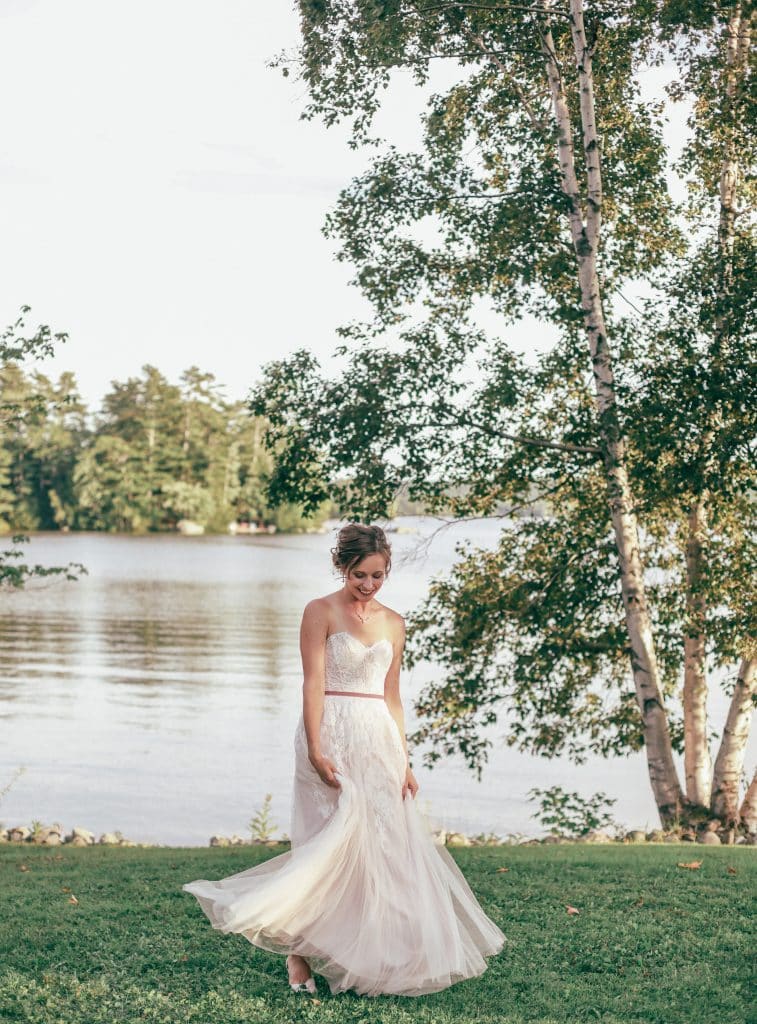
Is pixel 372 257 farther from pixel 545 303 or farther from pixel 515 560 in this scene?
pixel 515 560

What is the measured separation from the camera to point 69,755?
850 inches

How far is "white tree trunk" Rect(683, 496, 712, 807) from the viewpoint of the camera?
46.9ft

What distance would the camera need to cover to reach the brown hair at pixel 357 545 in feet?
18.5

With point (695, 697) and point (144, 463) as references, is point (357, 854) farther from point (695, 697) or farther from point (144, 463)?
point (144, 463)

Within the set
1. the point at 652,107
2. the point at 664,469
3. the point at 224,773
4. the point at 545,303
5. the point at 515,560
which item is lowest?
the point at 224,773

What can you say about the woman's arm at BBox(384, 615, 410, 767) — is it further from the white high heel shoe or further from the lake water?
the lake water

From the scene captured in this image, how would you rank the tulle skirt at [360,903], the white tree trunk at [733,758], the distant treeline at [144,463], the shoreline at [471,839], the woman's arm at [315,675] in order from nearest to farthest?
1. the tulle skirt at [360,903]
2. the woman's arm at [315,675]
3. the shoreline at [471,839]
4. the white tree trunk at [733,758]
5. the distant treeline at [144,463]

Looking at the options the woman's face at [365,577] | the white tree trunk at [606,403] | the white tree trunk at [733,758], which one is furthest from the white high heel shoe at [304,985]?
the white tree trunk at [733,758]

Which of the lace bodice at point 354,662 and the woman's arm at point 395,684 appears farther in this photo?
the woman's arm at point 395,684

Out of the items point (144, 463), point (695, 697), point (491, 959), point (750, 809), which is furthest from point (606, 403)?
point (144, 463)

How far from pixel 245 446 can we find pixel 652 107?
104238 mm

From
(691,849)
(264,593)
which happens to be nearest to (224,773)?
(691,849)

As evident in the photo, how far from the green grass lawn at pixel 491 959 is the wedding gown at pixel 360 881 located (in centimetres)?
25

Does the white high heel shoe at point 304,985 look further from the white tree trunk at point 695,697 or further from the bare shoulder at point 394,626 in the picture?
the white tree trunk at point 695,697
